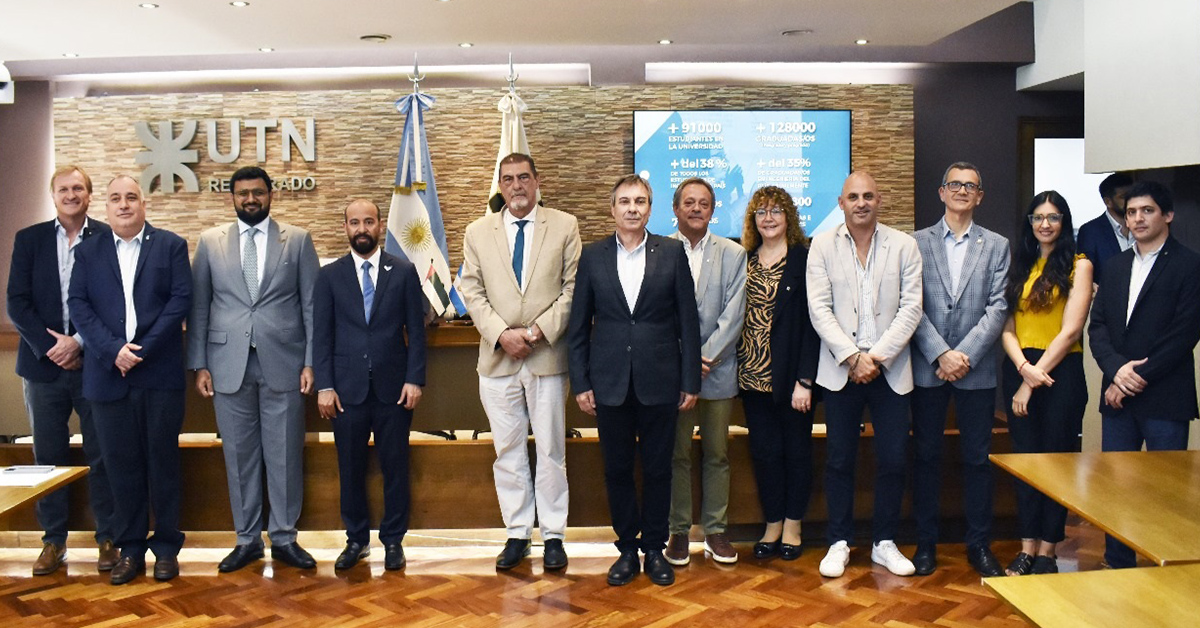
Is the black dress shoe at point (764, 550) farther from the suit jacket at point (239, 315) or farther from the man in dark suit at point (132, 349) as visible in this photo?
the man in dark suit at point (132, 349)

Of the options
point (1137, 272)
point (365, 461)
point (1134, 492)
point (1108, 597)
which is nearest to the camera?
point (1108, 597)

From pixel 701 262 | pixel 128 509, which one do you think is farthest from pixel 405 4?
pixel 128 509

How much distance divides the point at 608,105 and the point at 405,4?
6.59 feet

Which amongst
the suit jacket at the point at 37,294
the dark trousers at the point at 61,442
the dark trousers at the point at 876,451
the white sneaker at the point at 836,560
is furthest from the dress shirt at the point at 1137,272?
the dark trousers at the point at 61,442

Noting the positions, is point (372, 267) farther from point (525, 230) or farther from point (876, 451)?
point (876, 451)

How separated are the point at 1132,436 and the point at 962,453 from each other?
0.67 m

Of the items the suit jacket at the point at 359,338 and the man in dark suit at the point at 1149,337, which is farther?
the suit jacket at the point at 359,338

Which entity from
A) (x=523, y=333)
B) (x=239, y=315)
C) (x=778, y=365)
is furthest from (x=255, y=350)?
(x=778, y=365)

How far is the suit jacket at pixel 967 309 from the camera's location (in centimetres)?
399

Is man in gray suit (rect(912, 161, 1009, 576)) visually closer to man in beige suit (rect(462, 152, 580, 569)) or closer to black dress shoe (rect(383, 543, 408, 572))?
man in beige suit (rect(462, 152, 580, 569))

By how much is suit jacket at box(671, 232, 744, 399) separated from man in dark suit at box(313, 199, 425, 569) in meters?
1.19

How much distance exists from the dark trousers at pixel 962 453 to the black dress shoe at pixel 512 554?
167 cm

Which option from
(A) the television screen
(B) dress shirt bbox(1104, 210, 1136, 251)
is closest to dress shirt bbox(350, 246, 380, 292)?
(A) the television screen

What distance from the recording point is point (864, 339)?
402 cm
